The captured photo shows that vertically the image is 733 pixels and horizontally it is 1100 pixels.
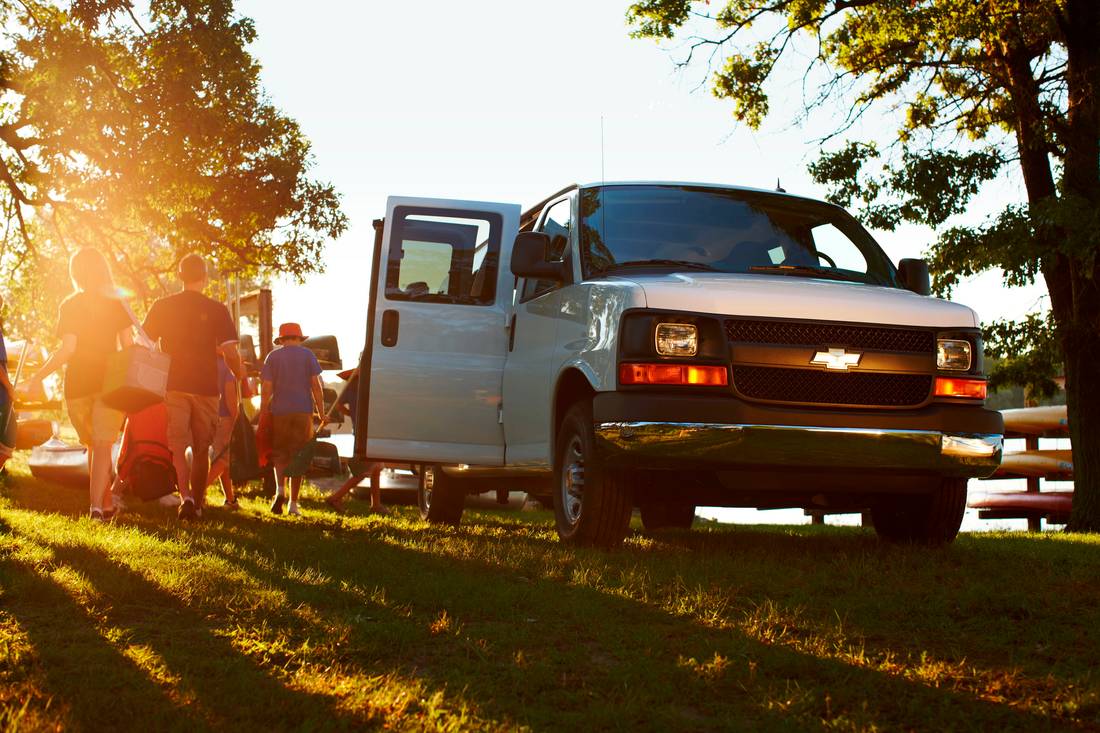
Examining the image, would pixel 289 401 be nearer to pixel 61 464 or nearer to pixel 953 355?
pixel 61 464

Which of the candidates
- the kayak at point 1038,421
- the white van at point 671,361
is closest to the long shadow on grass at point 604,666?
the white van at point 671,361

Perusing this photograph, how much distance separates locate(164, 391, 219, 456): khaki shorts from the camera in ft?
31.2

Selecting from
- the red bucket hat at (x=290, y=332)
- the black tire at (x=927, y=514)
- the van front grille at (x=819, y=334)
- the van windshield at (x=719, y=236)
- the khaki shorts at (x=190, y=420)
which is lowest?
the black tire at (x=927, y=514)

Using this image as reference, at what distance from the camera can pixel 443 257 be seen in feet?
30.6

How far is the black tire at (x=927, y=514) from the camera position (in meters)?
7.53

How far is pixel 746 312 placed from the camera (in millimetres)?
6699

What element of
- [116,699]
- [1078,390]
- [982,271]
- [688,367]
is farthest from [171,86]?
[116,699]

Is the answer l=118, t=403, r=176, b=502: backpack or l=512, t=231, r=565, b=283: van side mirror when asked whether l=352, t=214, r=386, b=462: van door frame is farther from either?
l=512, t=231, r=565, b=283: van side mirror

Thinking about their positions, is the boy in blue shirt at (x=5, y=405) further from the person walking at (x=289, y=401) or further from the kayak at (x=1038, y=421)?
the kayak at (x=1038, y=421)

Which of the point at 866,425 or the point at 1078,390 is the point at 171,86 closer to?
the point at 1078,390

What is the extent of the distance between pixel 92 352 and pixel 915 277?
5401 mm

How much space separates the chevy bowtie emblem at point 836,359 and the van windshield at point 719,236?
2.98 feet

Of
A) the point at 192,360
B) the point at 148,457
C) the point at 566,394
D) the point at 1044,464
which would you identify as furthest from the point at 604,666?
the point at 1044,464

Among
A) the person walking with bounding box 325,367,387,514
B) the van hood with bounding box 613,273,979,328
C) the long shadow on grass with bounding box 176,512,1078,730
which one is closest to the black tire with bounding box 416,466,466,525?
the person walking with bounding box 325,367,387,514
